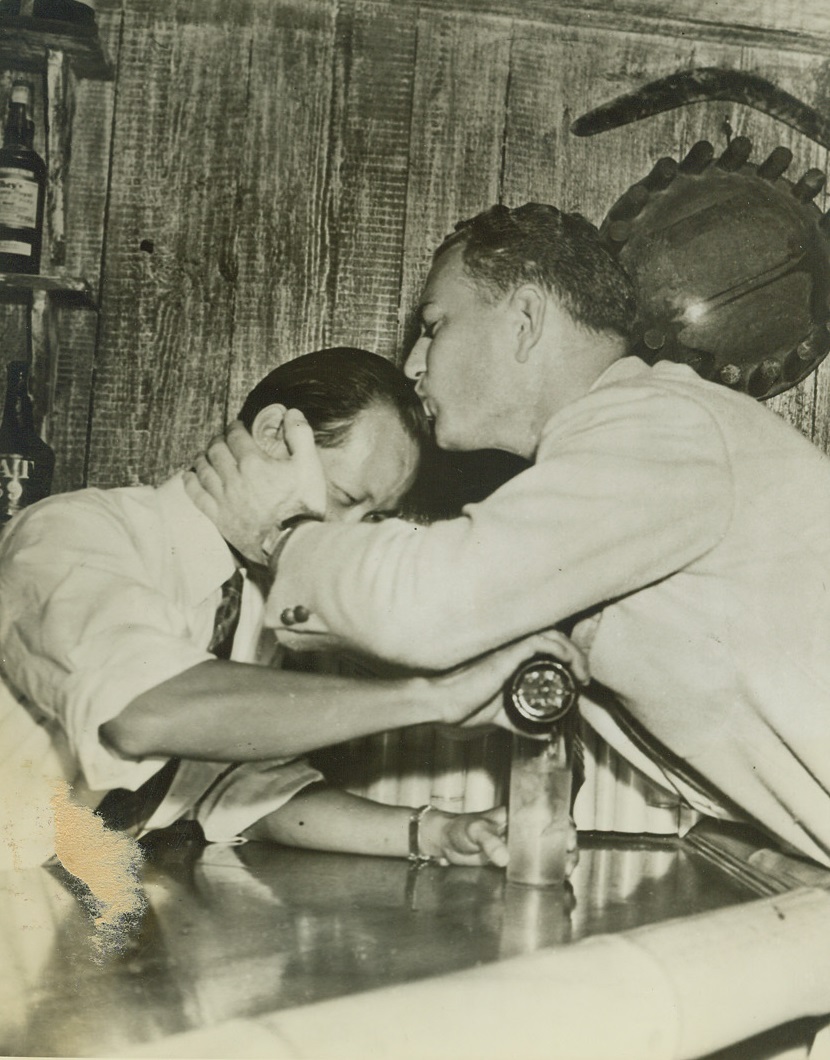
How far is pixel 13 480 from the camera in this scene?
126cm

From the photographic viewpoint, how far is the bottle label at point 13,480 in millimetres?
1233

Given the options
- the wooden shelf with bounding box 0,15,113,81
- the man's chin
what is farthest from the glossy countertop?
the wooden shelf with bounding box 0,15,113,81

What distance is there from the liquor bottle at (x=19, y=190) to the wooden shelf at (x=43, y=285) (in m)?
0.02

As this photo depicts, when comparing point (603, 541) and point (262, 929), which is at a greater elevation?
point (603, 541)

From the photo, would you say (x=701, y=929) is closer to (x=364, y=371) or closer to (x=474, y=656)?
(x=474, y=656)

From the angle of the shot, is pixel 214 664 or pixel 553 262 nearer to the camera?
pixel 214 664

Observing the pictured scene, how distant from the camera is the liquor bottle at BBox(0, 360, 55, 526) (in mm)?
1282

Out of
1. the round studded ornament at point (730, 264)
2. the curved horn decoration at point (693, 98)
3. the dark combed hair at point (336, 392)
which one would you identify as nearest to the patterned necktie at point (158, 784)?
the dark combed hair at point (336, 392)

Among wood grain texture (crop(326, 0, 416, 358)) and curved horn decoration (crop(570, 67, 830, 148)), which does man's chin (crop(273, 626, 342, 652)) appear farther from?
curved horn decoration (crop(570, 67, 830, 148))

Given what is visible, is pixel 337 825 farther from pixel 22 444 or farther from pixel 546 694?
pixel 22 444

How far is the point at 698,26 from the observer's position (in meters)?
1.41

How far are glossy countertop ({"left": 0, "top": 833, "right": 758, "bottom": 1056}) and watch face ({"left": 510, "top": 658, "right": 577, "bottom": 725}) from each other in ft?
0.61

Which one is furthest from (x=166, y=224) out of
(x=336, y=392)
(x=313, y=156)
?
(x=336, y=392)

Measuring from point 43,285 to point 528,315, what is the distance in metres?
0.58
